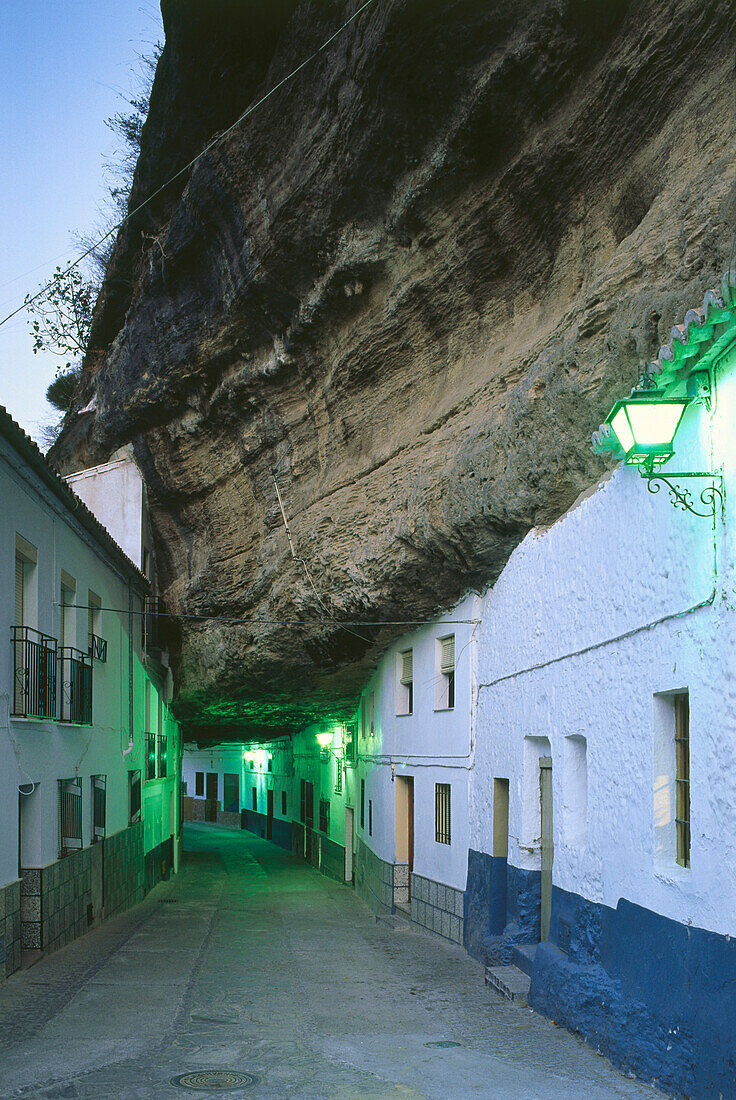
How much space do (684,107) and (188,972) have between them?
431 inches

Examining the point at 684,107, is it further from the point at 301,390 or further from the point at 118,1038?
the point at 118,1038

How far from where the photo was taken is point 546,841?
10750 mm

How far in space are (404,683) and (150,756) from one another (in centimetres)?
733

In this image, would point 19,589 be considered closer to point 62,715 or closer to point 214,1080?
point 62,715

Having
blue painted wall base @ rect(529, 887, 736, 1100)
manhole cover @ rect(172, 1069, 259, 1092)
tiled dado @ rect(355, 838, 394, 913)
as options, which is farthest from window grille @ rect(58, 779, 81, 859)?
blue painted wall base @ rect(529, 887, 736, 1100)

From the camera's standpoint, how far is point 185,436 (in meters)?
20.0

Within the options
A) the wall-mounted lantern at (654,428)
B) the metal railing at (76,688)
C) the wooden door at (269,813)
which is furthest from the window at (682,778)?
the wooden door at (269,813)

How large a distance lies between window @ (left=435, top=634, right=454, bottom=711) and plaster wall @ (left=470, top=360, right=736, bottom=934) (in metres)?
2.91

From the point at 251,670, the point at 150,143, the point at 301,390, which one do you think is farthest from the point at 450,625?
the point at 150,143

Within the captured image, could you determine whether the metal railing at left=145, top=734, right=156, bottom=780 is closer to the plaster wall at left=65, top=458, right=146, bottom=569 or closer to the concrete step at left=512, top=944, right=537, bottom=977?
the plaster wall at left=65, top=458, right=146, bottom=569

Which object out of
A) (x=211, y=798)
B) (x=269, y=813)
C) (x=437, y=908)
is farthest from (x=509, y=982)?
(x=211, y=798)

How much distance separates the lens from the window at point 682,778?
7.22m

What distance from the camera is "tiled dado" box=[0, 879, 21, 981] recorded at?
34.1 feet

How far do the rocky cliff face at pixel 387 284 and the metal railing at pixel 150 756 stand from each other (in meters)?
1.76
